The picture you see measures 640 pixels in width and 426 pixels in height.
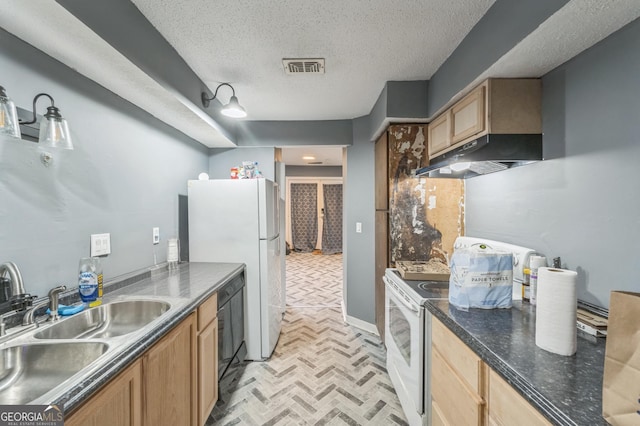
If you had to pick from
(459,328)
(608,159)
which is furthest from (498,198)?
(459,328)

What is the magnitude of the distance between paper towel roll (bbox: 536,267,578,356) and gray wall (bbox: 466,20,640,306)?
1.32ft

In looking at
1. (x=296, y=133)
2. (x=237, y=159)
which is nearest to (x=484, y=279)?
(x=296, y=133)

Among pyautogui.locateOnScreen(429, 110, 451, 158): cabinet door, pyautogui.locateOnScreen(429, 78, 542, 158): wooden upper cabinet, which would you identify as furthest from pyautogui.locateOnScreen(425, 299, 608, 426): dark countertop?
pyautogui.locateOnScreen(429, 110, 451, 158): cabinet door

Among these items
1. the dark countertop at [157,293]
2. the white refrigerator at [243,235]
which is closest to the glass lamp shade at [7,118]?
the dark countertop at [157,293]

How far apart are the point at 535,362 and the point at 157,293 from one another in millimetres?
1778

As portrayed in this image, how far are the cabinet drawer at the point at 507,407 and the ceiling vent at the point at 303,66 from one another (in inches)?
77.4

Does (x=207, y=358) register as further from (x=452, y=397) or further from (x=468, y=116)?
(x=468, y=116)

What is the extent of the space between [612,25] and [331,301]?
353cm

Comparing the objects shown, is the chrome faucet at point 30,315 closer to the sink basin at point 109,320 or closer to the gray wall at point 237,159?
the sink basin at point 109,320

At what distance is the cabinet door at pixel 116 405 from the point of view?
0.76 meters

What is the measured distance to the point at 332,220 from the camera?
7285 mm

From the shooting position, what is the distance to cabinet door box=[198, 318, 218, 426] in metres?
1.51

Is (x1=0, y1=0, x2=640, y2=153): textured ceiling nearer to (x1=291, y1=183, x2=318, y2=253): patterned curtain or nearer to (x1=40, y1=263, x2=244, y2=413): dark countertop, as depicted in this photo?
(x1=40, y1=263, x2=244, y2=413): dark countertop

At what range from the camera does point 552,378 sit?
0.78 meters
